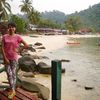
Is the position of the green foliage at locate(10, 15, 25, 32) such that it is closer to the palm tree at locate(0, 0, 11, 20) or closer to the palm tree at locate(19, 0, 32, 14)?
the palm tree at locate(19, 0, 32, 14)

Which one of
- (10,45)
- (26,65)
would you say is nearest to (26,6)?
(26,65)

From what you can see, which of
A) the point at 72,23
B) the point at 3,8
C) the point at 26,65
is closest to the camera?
the point at 26,65

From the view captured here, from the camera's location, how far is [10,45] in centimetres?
657

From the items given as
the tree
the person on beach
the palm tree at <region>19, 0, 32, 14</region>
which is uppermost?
the palm tree at <region>19, 0, 32, 14</region>

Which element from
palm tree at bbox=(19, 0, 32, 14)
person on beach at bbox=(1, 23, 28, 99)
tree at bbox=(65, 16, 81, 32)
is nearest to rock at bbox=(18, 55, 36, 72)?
person on beach at bbox=(1, 23, 28, 99)

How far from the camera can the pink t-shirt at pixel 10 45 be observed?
6.54 m

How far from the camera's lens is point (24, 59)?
15656 mm

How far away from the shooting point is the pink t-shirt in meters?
6.54

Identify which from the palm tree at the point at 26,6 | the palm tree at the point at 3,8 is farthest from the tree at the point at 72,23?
the palm tree at the point at 3,8

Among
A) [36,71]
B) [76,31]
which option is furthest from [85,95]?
[76,31]

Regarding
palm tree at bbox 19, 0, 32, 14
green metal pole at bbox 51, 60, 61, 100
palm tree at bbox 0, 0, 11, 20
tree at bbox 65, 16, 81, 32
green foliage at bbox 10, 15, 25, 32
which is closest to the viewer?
green metal pole at bbox 51, 60, 61, 100

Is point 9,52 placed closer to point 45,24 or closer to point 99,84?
point 99,84

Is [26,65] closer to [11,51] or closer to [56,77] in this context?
[11,51]

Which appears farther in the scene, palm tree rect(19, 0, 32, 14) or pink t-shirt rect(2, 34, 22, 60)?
palm tree rect(19, 0, 32, 14)
